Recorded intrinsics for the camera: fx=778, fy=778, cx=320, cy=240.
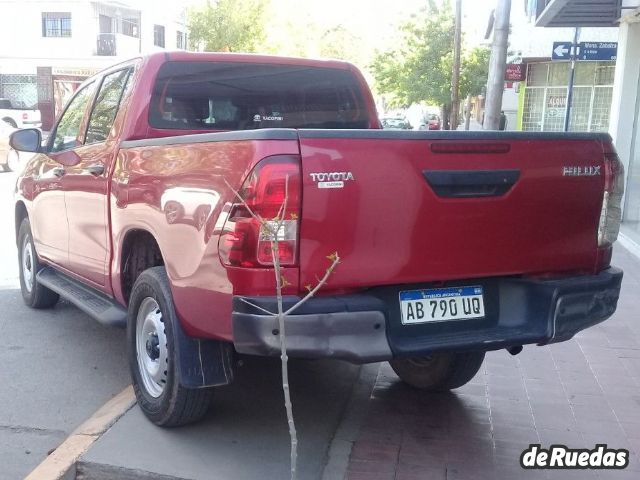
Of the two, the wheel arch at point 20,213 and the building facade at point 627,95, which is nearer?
the wheel arch at point 20,213

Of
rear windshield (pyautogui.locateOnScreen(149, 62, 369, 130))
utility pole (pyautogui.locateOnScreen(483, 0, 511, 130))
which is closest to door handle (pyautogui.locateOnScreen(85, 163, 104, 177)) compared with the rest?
rear windshield (pyautogui.locateOnScreen(149, 62, 369, 130))

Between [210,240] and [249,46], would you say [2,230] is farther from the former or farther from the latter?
[249,46]

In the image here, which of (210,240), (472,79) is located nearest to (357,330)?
(210,240)

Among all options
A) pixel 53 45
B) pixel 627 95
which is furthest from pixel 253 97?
pixel 53 45

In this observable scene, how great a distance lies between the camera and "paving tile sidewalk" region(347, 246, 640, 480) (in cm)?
386

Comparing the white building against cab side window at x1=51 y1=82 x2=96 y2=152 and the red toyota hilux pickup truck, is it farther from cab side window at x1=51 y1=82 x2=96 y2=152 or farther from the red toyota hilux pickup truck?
the red toyota hilux pickup truck

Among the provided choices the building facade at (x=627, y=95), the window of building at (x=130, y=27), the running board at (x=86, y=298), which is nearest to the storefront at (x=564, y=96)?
the building facade at (x=627, y=95)

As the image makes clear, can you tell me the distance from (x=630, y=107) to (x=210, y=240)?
Result: 10017 millimetres

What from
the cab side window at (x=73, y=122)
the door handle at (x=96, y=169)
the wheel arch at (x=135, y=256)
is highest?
the cab side window at (x=73, y=122)

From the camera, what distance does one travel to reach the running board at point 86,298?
4.68 meters

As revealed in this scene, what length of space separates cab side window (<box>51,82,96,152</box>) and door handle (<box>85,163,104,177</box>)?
763 mm

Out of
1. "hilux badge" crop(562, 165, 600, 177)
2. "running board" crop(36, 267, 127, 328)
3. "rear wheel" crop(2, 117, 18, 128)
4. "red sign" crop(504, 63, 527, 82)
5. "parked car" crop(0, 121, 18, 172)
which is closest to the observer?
"hilux badge" crop(562, 165, 600, 177)

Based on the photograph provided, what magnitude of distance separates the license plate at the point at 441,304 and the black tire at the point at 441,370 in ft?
3.09

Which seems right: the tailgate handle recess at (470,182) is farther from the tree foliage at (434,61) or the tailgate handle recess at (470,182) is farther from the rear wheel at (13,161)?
the tree foliage at (434,61)
